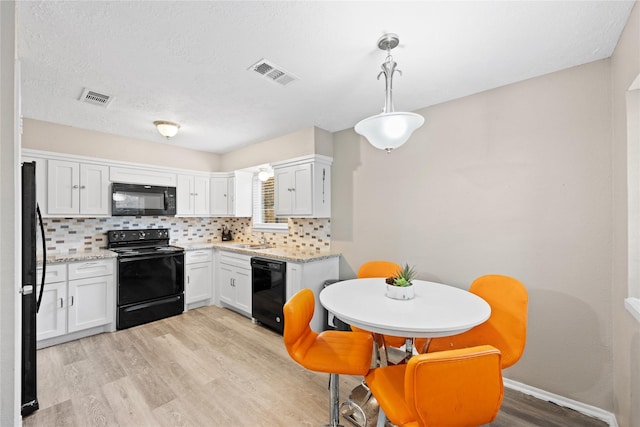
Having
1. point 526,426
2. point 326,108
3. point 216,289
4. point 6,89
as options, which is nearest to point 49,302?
point 216,289

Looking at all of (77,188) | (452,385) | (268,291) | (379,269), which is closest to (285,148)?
(268,291)

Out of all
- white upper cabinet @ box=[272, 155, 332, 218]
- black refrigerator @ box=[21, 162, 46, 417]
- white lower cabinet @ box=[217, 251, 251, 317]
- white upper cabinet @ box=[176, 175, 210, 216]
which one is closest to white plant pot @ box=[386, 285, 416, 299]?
white upper cabinet @ box=[272, 155, 332, 218]

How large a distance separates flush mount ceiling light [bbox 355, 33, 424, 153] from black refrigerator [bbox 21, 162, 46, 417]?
226cm

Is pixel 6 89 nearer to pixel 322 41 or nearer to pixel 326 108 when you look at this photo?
pixel 322 41

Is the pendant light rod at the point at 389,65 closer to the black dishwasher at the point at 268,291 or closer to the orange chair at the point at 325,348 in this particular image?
the orange chair at the point at 325,348

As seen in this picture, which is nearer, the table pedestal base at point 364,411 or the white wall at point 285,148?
the table pedestal base at point 364,411

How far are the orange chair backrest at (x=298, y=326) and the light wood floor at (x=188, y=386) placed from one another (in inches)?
25.0

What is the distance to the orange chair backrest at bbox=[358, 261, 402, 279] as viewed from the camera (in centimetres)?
249

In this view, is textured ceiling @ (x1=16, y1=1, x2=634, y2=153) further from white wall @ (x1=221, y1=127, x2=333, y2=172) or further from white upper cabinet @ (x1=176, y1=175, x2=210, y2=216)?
white upper cabinet @ (x1=176, y1=175, x2=210, y2=216)

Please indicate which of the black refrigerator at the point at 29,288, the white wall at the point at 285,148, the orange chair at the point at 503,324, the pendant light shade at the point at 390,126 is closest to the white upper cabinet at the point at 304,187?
the white wall at the point at 285,148

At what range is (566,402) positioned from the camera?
198 centimetres

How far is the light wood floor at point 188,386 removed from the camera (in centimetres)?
186

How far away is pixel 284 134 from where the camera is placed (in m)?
3.75

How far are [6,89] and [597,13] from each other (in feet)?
9.27
